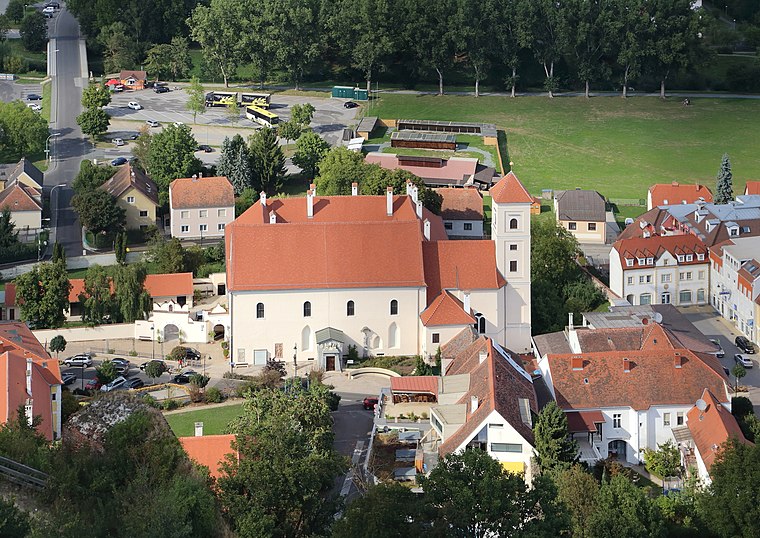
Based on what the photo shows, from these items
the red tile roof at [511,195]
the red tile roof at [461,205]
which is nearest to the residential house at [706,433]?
the red tile roof at [511,195]

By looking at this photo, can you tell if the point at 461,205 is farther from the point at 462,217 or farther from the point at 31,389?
the point at 31,389

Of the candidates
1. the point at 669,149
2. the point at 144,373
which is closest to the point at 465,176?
the point at 669,149

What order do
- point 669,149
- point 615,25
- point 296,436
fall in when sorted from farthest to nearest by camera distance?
point 615,25 < point 669,149 < point 296,436

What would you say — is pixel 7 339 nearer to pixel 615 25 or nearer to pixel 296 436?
pixel 296 436

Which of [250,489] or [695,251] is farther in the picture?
[695,251]

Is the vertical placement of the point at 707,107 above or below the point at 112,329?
above

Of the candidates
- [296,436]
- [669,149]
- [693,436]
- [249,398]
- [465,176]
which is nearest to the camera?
[296,436]

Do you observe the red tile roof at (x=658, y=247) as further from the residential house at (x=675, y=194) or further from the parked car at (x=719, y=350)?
the residential house at (x=675, y=194)
